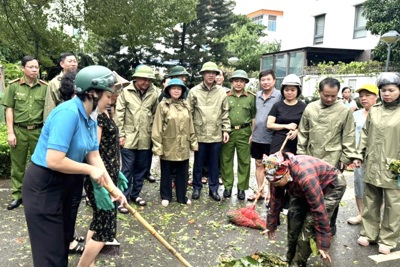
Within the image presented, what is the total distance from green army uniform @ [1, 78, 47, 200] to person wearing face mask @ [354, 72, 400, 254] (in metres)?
3.85

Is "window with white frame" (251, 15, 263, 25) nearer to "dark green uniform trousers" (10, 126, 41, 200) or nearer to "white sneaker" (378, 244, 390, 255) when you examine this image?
"dark green uniform trousers" (10, 126, 41, 200)

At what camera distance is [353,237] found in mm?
4215

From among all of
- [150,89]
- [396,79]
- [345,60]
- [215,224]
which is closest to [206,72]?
[150,89]

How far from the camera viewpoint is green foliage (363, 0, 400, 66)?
16.3 meters

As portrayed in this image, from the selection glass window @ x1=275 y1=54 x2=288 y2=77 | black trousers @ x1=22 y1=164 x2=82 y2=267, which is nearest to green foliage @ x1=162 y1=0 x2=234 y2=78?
glass window @ x1=275 y1=54 x2=288 y2=77

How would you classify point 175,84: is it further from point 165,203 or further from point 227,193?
point 227,193

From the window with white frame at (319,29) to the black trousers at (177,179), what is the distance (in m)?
21.9

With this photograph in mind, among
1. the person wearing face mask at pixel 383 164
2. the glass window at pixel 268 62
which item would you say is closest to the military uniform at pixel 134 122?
the person wearing face mask at pixel 383 164

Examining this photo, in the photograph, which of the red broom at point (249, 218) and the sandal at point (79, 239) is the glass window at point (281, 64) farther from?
the sandal at point (79, 239)

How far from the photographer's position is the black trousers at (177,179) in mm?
5082

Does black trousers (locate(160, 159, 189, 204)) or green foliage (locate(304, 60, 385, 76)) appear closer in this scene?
black trousers (locate(160, 159, 189, 204))

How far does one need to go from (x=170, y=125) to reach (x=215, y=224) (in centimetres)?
142

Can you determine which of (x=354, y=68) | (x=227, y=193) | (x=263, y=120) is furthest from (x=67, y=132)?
(x=354, y=68)

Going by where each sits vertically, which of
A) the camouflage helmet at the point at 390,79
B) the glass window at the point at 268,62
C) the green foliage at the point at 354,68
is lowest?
the camouflage helmet at the point at 390,79
